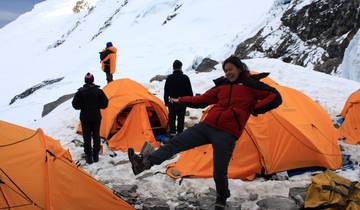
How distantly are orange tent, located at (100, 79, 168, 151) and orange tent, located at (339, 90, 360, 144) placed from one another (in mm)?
4017

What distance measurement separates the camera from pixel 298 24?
2597 centimetres

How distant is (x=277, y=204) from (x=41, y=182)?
9.96 ft

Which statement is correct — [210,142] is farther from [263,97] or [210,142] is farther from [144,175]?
[144,175]

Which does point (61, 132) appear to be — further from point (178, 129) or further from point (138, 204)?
point (138, 204)

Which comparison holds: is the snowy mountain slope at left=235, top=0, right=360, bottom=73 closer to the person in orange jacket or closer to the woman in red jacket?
the person in orange jacket

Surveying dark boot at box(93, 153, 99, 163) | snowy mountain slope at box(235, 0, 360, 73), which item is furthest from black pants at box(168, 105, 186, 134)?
snowy mountain slope at box(235, 0, 360, 73)

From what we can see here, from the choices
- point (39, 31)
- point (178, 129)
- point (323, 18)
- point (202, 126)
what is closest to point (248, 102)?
point (202, 126)

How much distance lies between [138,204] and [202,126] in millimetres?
1555

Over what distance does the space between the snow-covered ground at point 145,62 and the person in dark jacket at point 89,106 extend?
1.67 feet

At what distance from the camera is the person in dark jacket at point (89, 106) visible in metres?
8.68

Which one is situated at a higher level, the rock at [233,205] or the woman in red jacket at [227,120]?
the woman in red jacket at [227,120]

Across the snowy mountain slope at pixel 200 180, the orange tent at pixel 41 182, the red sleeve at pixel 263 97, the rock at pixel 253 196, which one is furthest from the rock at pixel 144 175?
the red sleeve at pixel 263 97

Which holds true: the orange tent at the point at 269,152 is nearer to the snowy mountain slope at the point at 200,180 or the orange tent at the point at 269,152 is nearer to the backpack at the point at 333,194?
the snowy mountain slope at the point at 200,180

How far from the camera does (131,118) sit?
34.0ft
